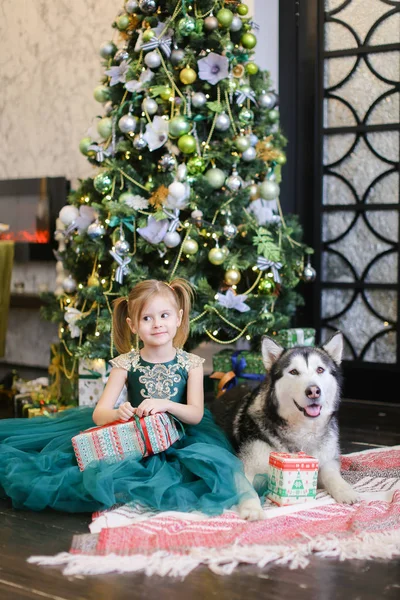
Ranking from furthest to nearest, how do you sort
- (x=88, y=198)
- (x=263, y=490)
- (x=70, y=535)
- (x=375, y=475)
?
1. (x=88, y=198)
2. (x=375, y=475)
3. (x=263, y=490)
4. (x=70, y=535)

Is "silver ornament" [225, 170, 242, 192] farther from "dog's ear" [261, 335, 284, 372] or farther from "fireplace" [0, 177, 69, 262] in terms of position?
"fireplace" [0, 177, 69, 262]

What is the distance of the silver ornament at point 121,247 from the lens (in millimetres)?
3420

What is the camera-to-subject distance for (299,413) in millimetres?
2332

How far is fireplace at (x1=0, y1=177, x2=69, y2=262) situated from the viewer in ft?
18.1

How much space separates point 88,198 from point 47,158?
2.17m

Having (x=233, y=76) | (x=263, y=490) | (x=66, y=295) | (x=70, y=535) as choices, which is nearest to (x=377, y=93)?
(x=233, y=76)

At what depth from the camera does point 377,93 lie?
4375mm

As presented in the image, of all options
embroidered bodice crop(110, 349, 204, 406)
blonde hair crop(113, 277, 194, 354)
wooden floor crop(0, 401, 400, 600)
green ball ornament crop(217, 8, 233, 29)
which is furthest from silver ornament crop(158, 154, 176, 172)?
wooden floor crop(0, 401, 400, 600)

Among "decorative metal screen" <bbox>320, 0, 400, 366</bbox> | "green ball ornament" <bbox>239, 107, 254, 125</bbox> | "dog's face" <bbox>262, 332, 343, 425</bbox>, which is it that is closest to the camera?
"dog's face" <bbox>262, 332, 343, 425</bbox>

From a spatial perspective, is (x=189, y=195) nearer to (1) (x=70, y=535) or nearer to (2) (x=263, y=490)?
(2) (x=263, y=490)

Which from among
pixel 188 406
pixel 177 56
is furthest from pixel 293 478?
pixel 177 56

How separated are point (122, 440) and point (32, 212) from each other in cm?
372

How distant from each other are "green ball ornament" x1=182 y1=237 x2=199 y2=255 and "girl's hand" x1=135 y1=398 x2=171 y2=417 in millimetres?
1161

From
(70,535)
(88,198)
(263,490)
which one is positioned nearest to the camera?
(70,535)
